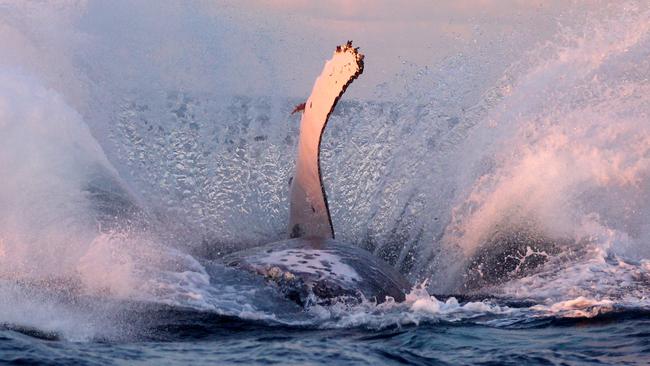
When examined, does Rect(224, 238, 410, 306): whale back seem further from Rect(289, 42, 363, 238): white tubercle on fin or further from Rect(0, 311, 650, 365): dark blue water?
Rect(0, 311, 650, 365): dark blue water

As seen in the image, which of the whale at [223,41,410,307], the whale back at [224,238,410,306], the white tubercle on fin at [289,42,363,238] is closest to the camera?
the whale back at [224,238,410,306]

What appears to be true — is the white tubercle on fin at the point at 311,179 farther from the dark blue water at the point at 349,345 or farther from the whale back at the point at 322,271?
the dark blue water at the point at 349,345

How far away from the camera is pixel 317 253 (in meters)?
10.5

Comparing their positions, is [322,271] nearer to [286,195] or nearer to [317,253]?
[317,253]

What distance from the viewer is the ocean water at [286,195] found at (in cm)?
798

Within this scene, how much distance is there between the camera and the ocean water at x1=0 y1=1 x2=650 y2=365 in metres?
7.98

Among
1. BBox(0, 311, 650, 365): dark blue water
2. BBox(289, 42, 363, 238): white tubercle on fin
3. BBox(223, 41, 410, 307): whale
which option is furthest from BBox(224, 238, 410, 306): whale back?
BBox(0, 311, 650, 365): dark blue water

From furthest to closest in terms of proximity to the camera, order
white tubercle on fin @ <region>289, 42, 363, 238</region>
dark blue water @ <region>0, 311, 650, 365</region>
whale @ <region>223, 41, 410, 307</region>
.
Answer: white tubercle on fin @ <region>289, 42, 363, 238</region>
whale @ <region>223, 41, 410, 307</region>
dark blue water @ <region>0, 311, 650, 365</region>

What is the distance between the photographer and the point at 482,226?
14.2 meters

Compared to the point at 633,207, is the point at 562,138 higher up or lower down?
higher up

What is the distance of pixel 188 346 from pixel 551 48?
11430mm

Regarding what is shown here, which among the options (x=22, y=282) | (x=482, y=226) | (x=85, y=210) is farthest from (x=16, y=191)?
(x=482, y=226)

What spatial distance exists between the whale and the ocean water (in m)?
0.32

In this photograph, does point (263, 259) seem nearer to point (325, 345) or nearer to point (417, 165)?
point (325, 345)
